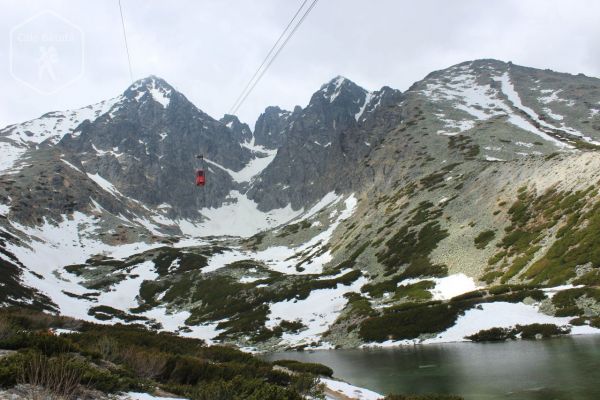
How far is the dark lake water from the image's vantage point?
18.9 m

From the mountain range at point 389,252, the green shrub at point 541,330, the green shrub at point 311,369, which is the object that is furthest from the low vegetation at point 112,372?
the mountain range at point 389,252

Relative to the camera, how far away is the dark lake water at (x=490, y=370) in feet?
62.0

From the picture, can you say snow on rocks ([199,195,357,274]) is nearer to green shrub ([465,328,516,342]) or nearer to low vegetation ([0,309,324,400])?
green shrub ([465,328,516,342])

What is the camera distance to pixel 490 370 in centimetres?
2392

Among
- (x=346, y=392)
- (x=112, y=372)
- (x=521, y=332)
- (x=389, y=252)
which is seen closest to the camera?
(x=112, y=372)

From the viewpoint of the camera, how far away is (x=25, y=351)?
11.9 meters

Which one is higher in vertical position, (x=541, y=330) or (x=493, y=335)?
(x=541, y=330)

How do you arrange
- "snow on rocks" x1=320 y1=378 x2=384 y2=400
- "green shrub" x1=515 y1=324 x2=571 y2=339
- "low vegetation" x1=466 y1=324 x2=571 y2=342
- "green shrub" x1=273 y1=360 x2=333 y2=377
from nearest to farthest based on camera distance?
"snow on rocks" x1=320 y1=378 x2=384 y2=400
"green shrub" x1=273 y1=360 x2=333 y2=377
"green shrub" x1=515 y1=324 x2=571 y2=339
"low vegetation" x1=466 y1=324 x2=571 y2=342

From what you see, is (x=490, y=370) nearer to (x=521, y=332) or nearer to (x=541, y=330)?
(x=541, y=330)

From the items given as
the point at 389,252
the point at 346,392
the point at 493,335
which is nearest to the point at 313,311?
the point at 389,252

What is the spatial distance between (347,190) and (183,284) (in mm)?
82884

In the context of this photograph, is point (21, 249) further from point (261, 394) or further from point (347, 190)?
point (261, 394)

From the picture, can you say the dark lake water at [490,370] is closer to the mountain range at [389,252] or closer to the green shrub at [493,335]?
the green shrub at [493,335]

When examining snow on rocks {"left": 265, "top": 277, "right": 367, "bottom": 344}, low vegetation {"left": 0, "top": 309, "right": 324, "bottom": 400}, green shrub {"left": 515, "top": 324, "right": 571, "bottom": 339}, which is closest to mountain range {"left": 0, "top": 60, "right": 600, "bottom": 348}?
snow on rocks {"left": 265, "top": 277, "right": 367, "bottom": 344}
